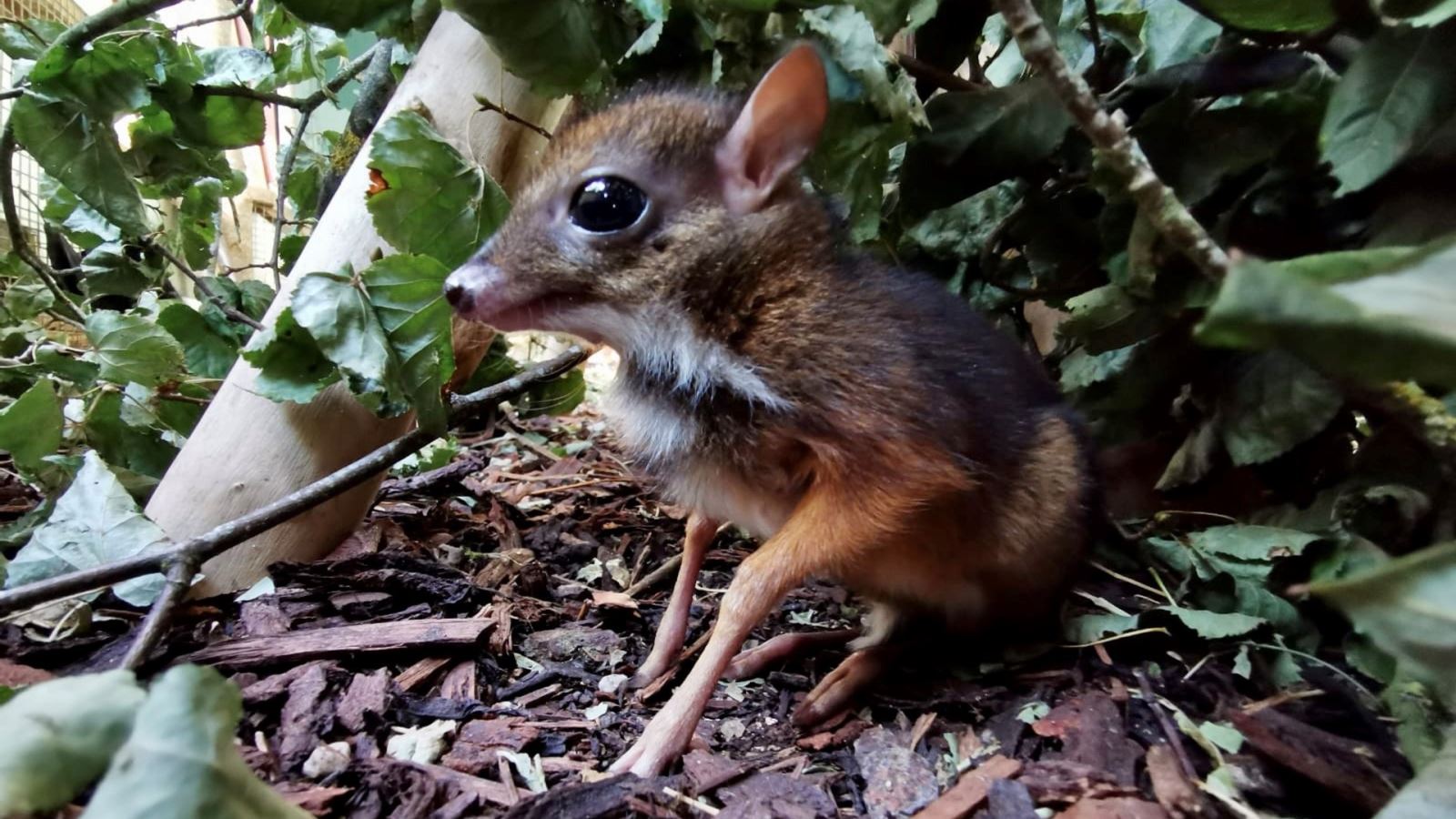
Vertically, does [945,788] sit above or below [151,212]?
below

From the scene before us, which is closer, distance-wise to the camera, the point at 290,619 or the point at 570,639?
the point at 290,619

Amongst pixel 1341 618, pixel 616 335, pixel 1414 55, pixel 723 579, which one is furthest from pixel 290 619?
pixel 1414 55

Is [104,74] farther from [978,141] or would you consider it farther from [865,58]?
[978,141]

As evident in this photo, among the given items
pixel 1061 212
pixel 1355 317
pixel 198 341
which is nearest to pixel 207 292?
pixel 198 341

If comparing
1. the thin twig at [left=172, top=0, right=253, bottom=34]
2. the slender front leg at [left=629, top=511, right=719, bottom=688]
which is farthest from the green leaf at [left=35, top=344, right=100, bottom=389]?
the slender front leg at [left=629, top=511, right=719, bottom=688]

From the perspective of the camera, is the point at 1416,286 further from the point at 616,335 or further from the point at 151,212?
the point at 151,212

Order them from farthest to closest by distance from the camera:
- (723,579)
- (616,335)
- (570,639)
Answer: (723,579) → (570,639) → (616,335)

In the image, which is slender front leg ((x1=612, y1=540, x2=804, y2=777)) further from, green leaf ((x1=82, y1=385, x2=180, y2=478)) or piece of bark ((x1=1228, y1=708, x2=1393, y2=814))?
green leaf ((x1=82, y1=385, x2=180, y2=478))
